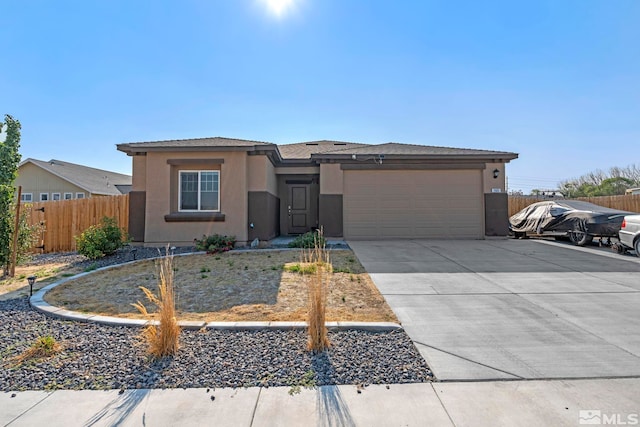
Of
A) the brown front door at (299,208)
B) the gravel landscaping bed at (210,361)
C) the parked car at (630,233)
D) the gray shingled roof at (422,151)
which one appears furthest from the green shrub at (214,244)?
the parked car at (630,233)

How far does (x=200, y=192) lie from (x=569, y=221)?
1281 centimetres

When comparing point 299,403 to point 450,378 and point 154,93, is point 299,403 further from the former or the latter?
point 154,93

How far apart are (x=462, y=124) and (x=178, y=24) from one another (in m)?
12.2

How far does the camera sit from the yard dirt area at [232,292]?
4073 millimetres

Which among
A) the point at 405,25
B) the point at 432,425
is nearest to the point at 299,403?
the point at 432,425

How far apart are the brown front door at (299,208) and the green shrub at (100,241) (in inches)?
244

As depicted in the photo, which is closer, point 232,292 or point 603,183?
point 232,292

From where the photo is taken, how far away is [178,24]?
28.2 ft

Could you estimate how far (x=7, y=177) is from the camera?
21.5ft

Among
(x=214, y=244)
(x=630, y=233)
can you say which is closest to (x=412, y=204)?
(x=630, y=233)

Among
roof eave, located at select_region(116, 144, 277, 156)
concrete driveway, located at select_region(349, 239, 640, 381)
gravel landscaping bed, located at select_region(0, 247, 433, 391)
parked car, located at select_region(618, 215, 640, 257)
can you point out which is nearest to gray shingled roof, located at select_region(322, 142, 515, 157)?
roof eave, located at select_region(116, 144, 277, 156)
